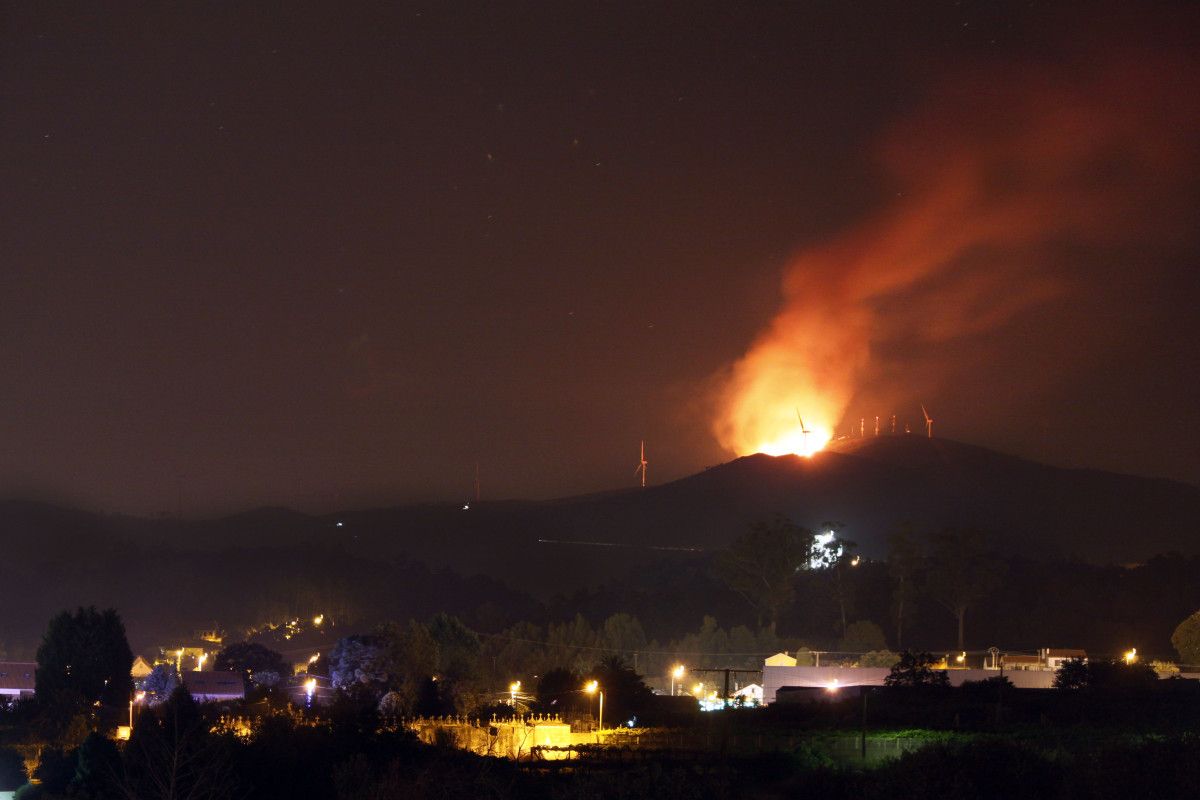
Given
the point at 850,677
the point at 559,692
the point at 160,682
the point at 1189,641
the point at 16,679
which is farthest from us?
the point at 16,679

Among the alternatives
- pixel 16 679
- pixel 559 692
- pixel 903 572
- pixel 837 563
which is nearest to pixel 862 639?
pixel 903 572

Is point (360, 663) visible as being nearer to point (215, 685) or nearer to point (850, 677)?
point (215, 685)

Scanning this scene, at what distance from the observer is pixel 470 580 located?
11306 centimetres

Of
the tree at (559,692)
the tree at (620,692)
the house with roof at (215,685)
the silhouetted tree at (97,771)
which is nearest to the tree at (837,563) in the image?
the tree at (559,692)

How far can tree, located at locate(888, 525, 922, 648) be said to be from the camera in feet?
214

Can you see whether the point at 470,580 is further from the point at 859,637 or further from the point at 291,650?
the point at 859,637

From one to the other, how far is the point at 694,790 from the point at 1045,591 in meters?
58.8

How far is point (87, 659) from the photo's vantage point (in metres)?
44.3

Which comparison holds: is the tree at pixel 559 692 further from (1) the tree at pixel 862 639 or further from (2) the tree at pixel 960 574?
(2) the tree at pixel 960 574

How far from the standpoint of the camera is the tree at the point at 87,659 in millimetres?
43594

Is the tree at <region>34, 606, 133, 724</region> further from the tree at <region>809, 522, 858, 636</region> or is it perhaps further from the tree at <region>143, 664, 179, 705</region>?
the tree at <region>809, 522, 858, 636</region>

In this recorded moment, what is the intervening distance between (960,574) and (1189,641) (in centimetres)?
2206

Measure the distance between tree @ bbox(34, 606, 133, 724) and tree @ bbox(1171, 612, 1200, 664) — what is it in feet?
119

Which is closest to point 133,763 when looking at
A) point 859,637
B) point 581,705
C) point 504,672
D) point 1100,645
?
point 581,705
